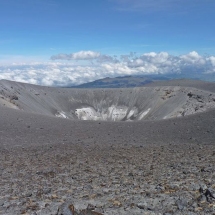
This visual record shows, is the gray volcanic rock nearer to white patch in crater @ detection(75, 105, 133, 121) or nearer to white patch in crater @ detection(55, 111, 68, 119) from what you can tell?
white patch in crater @ detection(55, 111, 68, 119)

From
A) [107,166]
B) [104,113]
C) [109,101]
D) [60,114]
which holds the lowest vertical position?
[104,113]

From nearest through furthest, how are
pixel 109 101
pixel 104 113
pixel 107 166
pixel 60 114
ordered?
pixel 107 166 < pixel 60 114 < pixel 104 113 < pixel 109 101

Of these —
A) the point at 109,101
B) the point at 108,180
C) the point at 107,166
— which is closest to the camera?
the point at 108,180

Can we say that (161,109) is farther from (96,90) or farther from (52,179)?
(52,179)

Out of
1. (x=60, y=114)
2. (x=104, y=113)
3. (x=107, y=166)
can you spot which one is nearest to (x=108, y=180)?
(x=107, y=166)

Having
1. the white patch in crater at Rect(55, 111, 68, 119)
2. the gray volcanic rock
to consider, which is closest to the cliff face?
the white patch in crater at Rect(55, 111, 68, 119)

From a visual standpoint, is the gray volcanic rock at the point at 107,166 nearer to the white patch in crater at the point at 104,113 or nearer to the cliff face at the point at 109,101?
the cliff face at the point at 109,101

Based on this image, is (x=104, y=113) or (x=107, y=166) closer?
(x=107, y=166)

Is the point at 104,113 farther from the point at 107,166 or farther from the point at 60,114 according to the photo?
the point at 107,166
